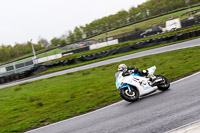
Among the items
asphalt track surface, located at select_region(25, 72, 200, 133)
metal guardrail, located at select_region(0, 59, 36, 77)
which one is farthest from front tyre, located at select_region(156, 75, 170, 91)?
metal guardrail, located at select_region(0, 59, 36, 77)

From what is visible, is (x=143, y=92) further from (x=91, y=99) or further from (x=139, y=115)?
(x=91, y=99)

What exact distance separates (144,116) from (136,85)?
2317mm

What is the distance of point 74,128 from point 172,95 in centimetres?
336

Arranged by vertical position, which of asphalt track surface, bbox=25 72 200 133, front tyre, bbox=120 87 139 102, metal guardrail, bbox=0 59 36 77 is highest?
metal guardrail, bbox=0 59 36 77

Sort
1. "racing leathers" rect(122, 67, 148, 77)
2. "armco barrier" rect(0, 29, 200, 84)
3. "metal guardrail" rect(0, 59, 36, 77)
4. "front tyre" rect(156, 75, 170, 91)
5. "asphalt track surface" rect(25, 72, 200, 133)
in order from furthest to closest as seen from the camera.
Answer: "metal guardrail" rect(0, 59, 36, 77)
"armco barrier" rect(0, 29, 200, 84)
"front tyre" rect(156, 75, 170, 91)
"racing leathers" rect(122, 67, 148, 77)
"asphalt track surface" rect(25, 72, 200, 133)

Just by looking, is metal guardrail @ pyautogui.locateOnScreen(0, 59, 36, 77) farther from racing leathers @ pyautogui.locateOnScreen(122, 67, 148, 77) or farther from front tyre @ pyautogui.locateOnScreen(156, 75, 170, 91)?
front tyre @ pyautogui.locateOnScreen(156, 75, 170, 91)

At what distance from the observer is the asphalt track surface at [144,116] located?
638 centimetres

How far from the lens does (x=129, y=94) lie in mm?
9547

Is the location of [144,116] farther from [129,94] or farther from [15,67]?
[15,67]

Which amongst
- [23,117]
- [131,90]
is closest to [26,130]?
[23,117]

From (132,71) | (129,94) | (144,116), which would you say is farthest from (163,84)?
(144,116)

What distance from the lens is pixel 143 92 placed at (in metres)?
9.68

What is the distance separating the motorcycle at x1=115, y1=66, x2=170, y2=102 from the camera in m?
9.49

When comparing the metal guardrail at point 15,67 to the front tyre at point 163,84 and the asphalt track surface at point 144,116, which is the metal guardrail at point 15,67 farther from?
the front tyre at point 163,84
